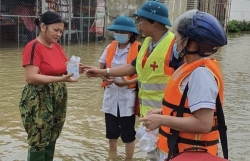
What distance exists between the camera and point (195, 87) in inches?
91.2

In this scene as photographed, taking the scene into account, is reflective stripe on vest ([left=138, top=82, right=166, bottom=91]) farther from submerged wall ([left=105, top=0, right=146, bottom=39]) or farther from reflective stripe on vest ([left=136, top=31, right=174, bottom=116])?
submerged wall ([left=105, top=0, right=146, bottom=39])

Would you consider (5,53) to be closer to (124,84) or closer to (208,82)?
(124,84)

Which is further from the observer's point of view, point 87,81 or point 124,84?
point 87,81

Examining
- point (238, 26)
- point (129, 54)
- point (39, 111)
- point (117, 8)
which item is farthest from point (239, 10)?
point (39, 111)

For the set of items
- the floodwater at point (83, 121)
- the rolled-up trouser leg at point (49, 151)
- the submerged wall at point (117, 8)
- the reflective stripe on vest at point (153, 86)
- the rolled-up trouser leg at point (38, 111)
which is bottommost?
the floodwater at point (83, 121)

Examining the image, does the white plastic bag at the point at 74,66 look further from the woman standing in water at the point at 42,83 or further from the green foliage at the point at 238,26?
the green foliage at the point at 238,26

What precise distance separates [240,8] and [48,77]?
Answer: 33.6 m

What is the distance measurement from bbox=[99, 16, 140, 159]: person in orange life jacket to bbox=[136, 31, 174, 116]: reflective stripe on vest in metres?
0.79

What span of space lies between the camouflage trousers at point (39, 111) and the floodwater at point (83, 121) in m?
1.19

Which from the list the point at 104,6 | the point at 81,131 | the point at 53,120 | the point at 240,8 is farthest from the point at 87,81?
the point at 240,8

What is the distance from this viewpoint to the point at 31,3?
15305 mm

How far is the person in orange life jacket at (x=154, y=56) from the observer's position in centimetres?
353

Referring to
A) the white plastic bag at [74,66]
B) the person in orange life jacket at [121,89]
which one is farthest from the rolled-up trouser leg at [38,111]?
the person in orange life jacket at [121,89]

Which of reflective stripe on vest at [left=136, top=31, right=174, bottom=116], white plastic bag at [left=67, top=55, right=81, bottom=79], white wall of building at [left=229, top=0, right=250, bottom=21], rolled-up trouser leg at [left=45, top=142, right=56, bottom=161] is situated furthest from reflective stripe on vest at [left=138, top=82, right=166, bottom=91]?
white wall of building at [left=229, top=0, right=250, bottom=21]
